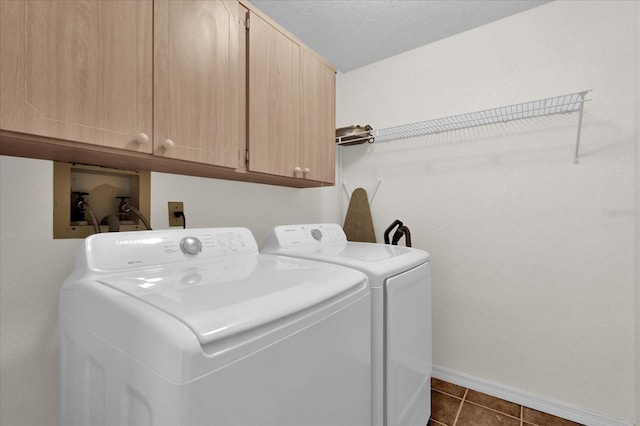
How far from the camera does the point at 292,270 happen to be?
1020mm

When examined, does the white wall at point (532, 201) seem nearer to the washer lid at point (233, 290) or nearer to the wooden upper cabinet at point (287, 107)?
the wooden upper cabinet at point (287, 107)

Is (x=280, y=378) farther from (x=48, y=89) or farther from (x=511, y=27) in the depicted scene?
(x=511, y=27)

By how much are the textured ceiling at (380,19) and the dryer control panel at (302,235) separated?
4.44 ft

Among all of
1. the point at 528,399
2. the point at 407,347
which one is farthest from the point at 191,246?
the point at 528,399

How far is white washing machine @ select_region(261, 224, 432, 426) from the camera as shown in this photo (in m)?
1.08

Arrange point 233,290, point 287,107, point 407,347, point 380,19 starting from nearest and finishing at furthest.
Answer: point 233,290, point 407,347, point 287,107, point 380,19

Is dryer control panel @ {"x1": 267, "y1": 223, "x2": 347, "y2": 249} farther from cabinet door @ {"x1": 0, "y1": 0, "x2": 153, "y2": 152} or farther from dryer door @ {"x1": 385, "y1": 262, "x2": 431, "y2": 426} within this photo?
cabinet door @ {"x1": 0, "y1": 0, "x2": 153, "y2": 152}

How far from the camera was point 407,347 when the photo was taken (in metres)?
1.27

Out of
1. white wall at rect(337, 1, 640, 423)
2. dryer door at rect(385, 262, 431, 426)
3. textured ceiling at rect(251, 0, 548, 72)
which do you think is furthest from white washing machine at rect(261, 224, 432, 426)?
textured ceiling at rect(251, 0, 548, 72)

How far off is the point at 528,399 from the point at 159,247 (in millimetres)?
2280

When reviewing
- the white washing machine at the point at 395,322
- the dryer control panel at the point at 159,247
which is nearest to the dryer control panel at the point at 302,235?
the white washing machine at the point at 395,322

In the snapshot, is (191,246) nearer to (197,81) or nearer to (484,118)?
(197,81)

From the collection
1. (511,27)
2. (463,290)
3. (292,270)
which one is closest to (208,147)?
(292,270)

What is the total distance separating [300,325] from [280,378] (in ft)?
0.40
